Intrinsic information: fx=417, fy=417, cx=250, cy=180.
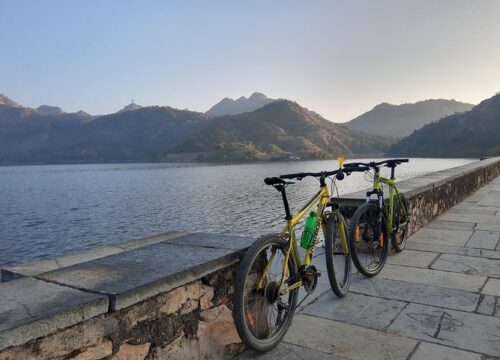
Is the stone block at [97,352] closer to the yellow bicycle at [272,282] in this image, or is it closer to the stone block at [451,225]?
the yellow bicycle at [272,282]

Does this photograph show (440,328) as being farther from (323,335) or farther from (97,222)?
(97,222)

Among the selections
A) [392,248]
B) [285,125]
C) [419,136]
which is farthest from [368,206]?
[285,125]

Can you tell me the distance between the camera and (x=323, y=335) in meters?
3.46

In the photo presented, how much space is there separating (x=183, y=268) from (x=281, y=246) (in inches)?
37.8

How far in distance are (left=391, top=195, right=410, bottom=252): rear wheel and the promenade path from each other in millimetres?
171

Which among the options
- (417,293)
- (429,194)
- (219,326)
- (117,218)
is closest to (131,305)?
(219,326)

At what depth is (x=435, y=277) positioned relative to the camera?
4930 millimetres

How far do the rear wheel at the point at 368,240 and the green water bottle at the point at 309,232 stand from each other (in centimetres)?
94

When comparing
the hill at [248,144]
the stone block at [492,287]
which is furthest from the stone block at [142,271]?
the hill at [248,144]

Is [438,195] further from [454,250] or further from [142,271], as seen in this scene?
[142,271]

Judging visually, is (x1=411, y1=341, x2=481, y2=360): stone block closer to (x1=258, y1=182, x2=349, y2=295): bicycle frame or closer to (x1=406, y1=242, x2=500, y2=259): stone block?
(x1=258, y1=182, x2=349, y2=295): bicycle frame

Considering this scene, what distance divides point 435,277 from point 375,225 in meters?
0.90

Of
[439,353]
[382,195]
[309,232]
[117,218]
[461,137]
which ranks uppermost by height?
[461,137]

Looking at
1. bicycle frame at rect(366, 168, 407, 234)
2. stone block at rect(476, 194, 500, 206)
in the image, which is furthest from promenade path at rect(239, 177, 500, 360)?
stone block at rect(476, 194, 500, 206)
